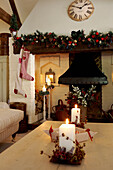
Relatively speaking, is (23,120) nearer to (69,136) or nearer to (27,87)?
(27,87)

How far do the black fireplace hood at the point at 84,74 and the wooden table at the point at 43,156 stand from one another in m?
3.29

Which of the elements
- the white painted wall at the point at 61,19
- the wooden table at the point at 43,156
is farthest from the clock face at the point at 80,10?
the wooden table at the point at 43,156

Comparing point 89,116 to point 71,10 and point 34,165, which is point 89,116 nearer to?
point 71,10

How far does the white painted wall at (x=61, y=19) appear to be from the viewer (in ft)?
13.6

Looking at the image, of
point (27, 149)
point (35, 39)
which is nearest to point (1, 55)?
point (35, 39)

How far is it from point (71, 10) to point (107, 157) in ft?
13.1

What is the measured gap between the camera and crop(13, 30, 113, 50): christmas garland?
12.8ft

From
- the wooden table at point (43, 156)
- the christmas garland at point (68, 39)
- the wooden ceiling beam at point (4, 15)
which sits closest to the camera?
the wooden table at point (43, 156)

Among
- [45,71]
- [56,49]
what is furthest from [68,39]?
[45,71]

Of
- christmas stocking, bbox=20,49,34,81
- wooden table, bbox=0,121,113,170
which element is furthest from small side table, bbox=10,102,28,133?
wooden table, bbox=0,121,113,170

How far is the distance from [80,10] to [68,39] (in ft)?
2.94

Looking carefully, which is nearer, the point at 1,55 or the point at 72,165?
the point at 72,165

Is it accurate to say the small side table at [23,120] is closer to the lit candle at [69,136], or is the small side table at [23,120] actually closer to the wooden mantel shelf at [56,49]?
the wooden mantel shelf at [56,49]

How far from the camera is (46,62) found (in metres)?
5.93
